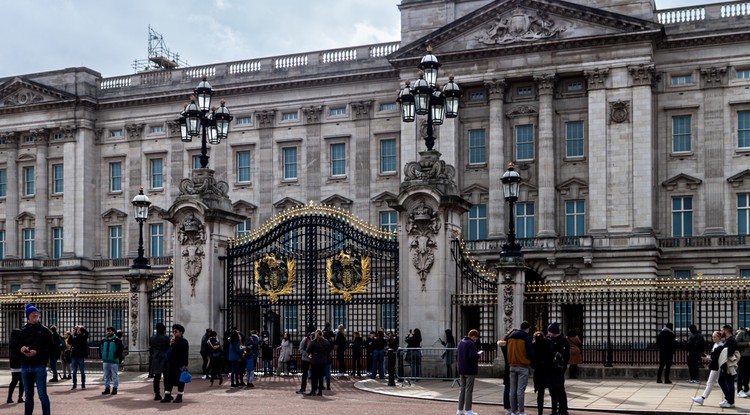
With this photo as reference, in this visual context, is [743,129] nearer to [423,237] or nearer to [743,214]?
[743,214]

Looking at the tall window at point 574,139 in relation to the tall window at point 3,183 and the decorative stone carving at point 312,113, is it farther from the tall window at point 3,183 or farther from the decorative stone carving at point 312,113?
the tall window at point 3,183

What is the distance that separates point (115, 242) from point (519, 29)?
31.6 m

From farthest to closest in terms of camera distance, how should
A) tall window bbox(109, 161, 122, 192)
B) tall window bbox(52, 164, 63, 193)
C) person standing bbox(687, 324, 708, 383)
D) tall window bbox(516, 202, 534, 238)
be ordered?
tall window bbox(52, 164, 63, 193), tall window bbox(109, 161, 122, 192), tall window bbox(516, 202, 534, 238), person standing bbox(687, 324, 708, 383)

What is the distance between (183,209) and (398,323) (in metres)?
7.22

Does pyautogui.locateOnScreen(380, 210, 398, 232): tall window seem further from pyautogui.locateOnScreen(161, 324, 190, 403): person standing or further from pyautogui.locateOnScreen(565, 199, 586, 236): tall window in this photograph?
pyautogui.locateOnScreen(161, 324, 190, 403): person standing

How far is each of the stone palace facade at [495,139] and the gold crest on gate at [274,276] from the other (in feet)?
88.8

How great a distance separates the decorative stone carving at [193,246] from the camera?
102 ft

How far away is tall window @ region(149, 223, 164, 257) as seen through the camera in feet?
230

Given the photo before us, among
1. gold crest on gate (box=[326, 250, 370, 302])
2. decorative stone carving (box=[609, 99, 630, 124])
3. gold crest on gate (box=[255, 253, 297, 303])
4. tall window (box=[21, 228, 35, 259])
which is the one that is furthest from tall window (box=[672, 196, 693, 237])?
tall window (box=[21, 228, 35, 259])

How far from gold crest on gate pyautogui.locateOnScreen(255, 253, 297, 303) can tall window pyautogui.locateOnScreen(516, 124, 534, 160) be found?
31079 mm

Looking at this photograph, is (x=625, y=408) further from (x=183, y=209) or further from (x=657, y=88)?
(x=657, y=88)

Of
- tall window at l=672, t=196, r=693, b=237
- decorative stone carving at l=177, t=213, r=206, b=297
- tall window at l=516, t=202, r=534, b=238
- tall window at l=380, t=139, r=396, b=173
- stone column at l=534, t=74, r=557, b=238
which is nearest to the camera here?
decorative stone carving at l=177, t=213, r=206, b=297

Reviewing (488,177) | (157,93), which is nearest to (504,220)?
(488,177)

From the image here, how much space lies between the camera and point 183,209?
31.3m
